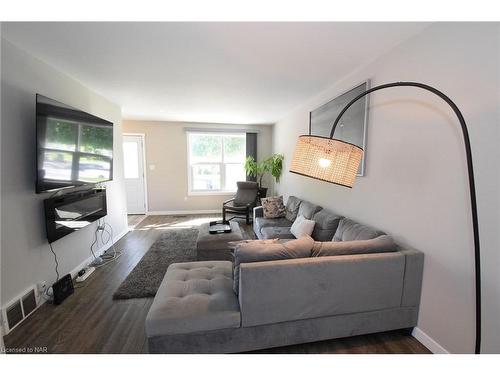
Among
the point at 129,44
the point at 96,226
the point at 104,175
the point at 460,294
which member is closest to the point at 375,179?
the point at 460,294

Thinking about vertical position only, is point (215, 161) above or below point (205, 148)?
below

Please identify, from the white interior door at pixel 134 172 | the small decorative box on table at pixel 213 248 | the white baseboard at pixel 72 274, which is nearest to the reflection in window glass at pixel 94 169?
the white baseboard at pixel 72 274

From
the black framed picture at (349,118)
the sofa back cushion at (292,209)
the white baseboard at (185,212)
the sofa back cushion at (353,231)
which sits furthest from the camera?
the white baseboard at (185,212)

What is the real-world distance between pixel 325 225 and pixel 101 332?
2.34m

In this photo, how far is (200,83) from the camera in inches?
104

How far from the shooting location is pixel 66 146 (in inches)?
85.8

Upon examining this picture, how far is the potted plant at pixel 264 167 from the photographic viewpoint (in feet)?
15.9

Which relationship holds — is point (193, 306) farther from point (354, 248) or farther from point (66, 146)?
point (66, 146)

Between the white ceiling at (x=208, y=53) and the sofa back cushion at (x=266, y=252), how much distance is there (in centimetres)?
155

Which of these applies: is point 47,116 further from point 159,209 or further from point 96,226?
point 159,209

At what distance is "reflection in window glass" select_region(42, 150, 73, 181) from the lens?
1971 millimetres

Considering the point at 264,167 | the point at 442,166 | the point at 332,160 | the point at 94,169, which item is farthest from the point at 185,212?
the point at 442,166

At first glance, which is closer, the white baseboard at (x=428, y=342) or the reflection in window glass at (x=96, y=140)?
the white baseboard at (x=428, y=342)

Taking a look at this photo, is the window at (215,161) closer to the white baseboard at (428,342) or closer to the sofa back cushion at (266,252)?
the sofa back cushion at (266,252)
